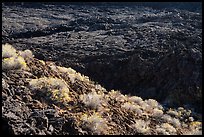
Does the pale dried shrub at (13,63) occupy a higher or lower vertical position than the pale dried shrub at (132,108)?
higher

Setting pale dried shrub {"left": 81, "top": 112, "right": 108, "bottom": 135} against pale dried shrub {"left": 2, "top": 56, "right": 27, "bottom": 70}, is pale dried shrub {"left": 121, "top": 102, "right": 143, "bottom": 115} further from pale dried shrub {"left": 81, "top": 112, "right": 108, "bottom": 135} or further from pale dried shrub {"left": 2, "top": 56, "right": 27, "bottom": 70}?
pale dried shrub {"left": 2, "top": 56, "right": 27, "bottom": 70}

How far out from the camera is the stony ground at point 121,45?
71.1 feet

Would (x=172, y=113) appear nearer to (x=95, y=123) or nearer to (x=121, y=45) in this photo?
(x=95, y=123)

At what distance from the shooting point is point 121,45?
90.3ft

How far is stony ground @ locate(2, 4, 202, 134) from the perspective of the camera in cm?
2167

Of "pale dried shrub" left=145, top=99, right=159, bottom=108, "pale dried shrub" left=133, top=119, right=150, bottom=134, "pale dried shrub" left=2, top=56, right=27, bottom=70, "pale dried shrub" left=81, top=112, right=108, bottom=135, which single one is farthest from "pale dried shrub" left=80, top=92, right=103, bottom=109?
"pale dried shrub" left=145, top=99, right=159, bottom=108

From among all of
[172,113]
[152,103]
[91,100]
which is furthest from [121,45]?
[91,100]

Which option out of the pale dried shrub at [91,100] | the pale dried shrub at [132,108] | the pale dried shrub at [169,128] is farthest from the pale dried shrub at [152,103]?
the pale dried shrub at [91,100]

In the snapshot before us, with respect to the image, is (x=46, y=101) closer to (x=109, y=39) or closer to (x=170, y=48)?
(x=170, y=48)

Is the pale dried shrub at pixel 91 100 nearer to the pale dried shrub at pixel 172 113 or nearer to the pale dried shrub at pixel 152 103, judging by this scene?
the pale dried shrub at pixel 172 113

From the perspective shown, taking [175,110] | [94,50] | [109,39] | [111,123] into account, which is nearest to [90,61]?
[94,50]

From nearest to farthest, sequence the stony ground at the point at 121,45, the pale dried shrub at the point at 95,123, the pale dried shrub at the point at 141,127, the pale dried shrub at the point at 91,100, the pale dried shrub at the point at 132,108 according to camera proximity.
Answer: the pale dried shrub at the point at 95,123
the pale dried shrub at the point at 141,127
the pale dried shrub at the point at 91,100
the pale dried shrub at the point at 132,108
the stony ground at the point at 121,45

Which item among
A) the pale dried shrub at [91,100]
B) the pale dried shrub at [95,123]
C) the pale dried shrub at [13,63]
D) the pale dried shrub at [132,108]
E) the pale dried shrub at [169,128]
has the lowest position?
the pale dried shrub at [169,128]

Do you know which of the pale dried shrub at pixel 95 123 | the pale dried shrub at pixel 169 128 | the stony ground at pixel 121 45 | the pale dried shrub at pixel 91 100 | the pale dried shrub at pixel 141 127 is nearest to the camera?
the pale dried shrub at pixel 95 123
